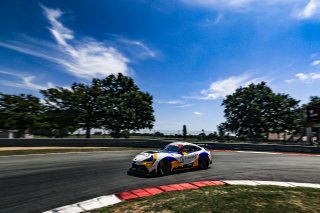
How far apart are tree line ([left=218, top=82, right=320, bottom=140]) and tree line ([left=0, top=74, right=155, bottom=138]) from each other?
15297mm

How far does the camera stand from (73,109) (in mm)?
36344

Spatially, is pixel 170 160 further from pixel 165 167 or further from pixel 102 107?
pixel 102 107

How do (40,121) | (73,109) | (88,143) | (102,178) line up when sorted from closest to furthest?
(102,178), (88,143), (40,121), (73,109)

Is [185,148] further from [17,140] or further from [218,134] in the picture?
[218,134]

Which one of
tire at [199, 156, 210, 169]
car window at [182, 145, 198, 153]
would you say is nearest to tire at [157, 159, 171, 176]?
car window at [182, 145, 198, 153]

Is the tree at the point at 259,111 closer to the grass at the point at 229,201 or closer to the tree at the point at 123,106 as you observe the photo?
the tree at the point at 123,106

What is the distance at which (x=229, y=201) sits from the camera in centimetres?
639

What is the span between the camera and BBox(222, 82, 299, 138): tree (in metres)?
41.6

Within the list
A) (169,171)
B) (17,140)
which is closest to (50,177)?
(169,171)

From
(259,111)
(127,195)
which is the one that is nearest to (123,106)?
(259,111)

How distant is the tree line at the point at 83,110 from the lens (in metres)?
32.2

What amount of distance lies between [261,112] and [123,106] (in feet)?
77.8

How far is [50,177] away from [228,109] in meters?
39.4

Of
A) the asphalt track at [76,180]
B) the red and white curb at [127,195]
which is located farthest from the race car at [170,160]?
the red and white curb at [127,195]
